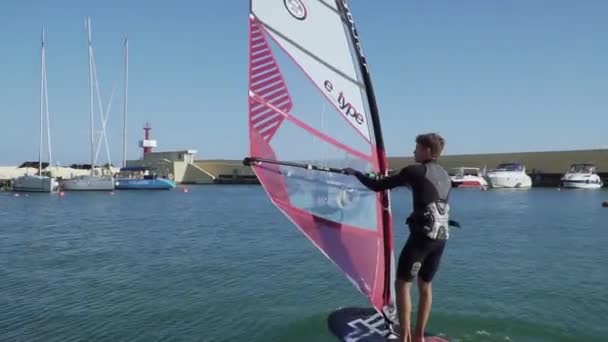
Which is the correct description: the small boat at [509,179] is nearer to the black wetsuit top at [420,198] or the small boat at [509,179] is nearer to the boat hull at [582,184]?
the boat hull at [582,184]

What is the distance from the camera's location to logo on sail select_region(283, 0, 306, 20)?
4492 millimetres

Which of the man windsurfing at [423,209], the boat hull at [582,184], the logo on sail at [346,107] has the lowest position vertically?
the boat hull at [582,184]

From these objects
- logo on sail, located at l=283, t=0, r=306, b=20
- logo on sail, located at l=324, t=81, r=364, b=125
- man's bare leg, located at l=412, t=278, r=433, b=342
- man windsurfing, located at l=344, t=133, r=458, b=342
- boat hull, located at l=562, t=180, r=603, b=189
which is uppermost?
logo on sail, located at l=283, t=0, r=306, b=20

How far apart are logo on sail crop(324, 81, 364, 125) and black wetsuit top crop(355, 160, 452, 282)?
709 millimetres

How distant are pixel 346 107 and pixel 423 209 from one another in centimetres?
121

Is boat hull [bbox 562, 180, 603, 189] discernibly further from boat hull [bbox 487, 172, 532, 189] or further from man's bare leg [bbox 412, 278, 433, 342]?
man's bare leg [bbox 412, 278, 433, 342]

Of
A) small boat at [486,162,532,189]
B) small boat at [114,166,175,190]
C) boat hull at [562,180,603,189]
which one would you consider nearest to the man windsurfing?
small boat at [114,166,175,190]

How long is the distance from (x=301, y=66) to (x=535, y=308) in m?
4.81

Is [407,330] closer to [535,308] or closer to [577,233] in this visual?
[535,308]

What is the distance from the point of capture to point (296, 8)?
4516 mm

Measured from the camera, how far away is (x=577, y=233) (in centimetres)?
1591

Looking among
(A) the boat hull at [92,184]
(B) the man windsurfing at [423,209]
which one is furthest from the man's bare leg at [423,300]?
(A) the boat hull at [92,184]

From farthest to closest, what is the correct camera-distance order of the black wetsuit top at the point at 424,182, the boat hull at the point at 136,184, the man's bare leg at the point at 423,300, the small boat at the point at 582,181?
1. the small boat at the point at 582,181
2. the boat hull at the point at 136,184
3. the man's bare leg at the point at 423,300
4. the black wetsuit top at the point at 424,182

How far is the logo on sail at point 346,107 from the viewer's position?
4.62 m
